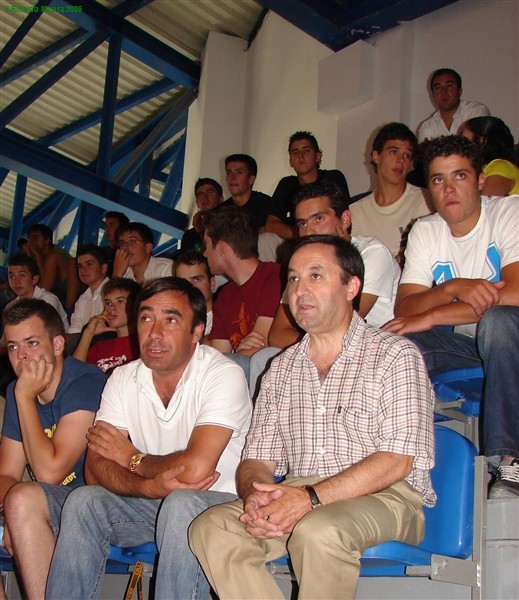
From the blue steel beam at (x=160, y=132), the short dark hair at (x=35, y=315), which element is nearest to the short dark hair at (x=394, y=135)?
the short dark hair at (x=35, y=315)

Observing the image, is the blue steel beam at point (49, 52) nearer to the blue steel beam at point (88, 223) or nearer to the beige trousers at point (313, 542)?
the blue steel beam at point (88, 223)

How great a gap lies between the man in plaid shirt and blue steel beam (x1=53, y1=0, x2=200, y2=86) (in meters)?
7.24

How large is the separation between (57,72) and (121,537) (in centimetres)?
743

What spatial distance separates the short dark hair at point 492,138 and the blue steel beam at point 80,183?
554cm

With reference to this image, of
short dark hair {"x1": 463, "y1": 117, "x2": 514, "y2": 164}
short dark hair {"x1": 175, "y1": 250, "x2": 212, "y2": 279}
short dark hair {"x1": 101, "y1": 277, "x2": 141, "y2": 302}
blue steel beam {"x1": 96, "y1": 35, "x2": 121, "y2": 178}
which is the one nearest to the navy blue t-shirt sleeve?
short dark hair {"x1": 175, "y1": 250, "x2": 212, "y2": 279}

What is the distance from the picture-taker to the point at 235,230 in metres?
3.48

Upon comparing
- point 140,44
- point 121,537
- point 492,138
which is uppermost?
point 140,44

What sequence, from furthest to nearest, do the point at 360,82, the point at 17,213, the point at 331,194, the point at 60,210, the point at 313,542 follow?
the point at 60,210 → the point at 17,213 → the point at 360,82 → the point at 331,194 → the point at 313,542

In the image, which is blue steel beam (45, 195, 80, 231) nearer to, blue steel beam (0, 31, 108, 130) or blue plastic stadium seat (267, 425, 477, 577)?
blue steel beam (0, 31, 108, 130)

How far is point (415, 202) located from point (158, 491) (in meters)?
2.10

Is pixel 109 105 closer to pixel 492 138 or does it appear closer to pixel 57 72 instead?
pixel 57 72

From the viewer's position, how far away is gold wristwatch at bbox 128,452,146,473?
231cm

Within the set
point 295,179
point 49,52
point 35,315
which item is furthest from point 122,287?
point 49,52

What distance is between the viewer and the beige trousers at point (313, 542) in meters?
1.68
